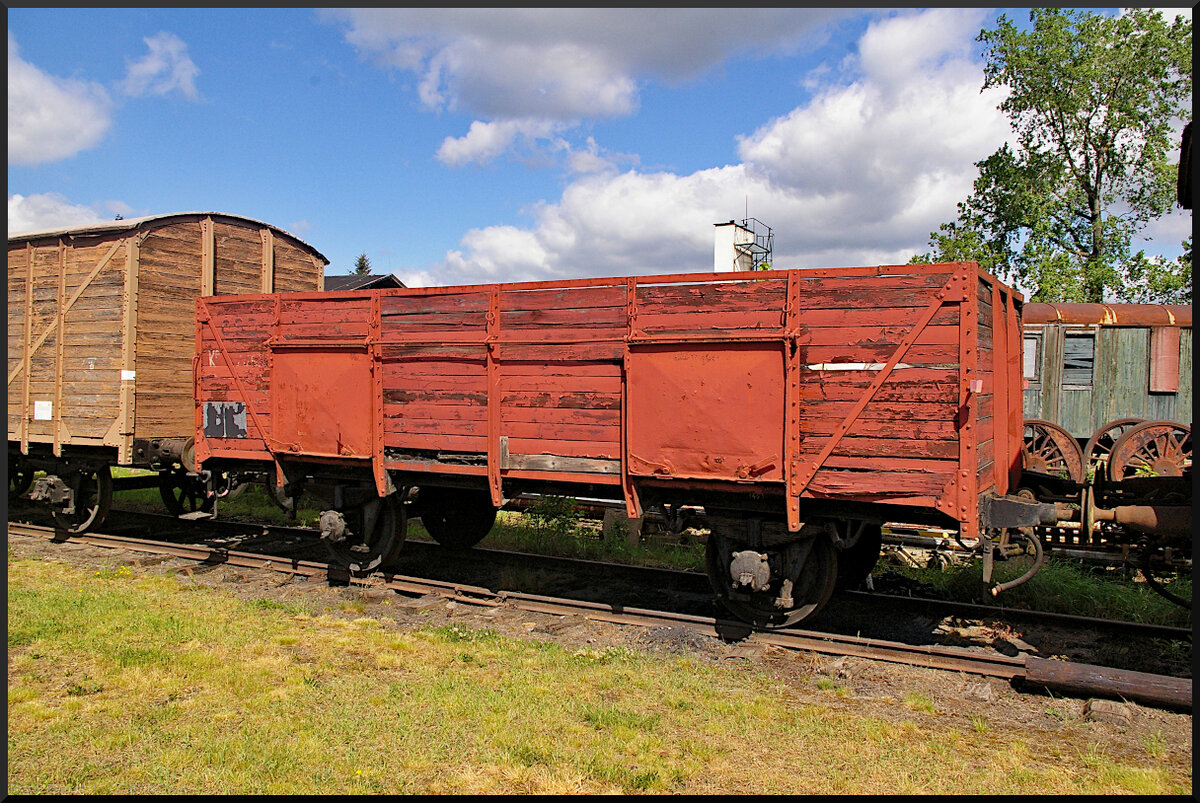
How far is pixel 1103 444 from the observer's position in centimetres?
1219

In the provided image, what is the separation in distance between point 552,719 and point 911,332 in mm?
3876

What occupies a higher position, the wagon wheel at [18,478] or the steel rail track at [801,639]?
the wagon wheel at [18,478]

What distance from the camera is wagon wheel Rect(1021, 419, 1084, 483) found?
37.1ft

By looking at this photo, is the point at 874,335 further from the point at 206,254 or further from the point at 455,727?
the point at 206,254

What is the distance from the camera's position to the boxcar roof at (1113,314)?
41.6 ft

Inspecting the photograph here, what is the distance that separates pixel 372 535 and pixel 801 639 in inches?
196

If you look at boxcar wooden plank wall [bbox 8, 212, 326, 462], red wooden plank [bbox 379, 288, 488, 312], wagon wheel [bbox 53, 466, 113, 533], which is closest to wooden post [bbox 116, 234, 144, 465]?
boxcar wooden plank wall [bbox 8, 212, 326, 462]

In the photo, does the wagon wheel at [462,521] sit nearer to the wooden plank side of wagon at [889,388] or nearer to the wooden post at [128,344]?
the wooden post at [128,344]

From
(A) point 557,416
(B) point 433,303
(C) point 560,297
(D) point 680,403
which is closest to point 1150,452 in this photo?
(D) point 680,403

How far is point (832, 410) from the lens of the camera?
6.06 metres

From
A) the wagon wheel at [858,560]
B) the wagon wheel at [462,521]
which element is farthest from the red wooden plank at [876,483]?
the wagon wheel at [462,521]

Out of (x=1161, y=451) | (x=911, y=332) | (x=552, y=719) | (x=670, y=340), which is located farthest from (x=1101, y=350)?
(x=552, y=719)

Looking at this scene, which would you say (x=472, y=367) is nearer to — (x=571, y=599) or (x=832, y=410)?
(x=571, y=599)

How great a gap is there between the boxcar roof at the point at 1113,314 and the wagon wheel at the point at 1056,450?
2.63 metres
